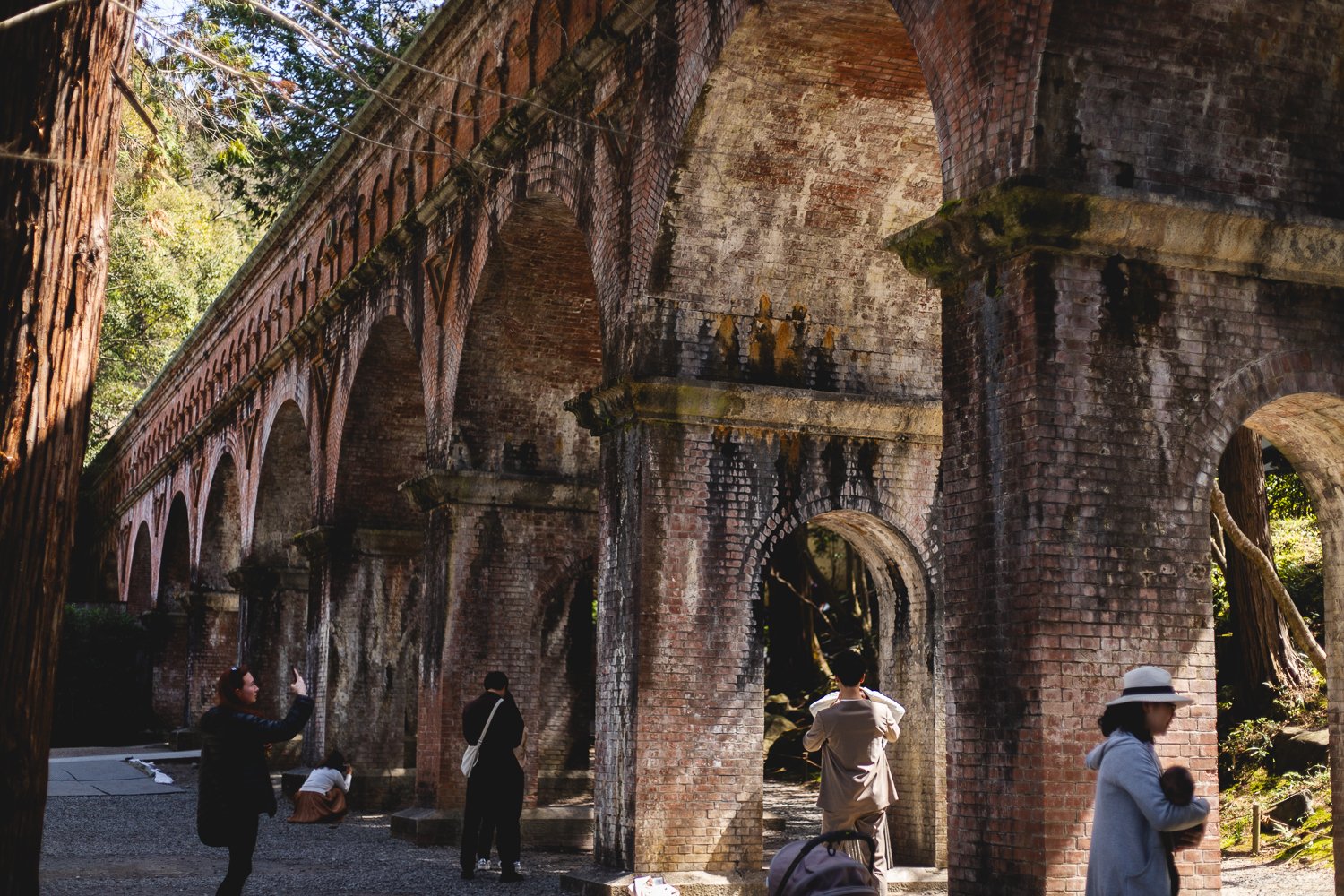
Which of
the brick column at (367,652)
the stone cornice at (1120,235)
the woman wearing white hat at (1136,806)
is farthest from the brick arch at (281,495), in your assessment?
the woman wearing white hat at (1136,806)

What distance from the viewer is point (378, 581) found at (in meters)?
19.1

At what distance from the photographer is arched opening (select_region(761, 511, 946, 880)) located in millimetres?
11602

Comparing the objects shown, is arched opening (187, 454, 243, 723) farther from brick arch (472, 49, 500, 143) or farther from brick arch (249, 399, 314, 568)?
brick arch (472, 49, 500, 143)

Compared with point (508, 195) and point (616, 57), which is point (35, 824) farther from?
point (508, 195)

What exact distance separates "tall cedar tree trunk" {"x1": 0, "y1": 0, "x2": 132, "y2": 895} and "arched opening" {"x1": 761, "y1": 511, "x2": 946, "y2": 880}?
6577 mm

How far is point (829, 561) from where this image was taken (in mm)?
23281

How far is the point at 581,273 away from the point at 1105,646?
340 inches

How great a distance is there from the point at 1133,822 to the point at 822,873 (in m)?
1.03

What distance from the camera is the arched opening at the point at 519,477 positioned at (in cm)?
1489

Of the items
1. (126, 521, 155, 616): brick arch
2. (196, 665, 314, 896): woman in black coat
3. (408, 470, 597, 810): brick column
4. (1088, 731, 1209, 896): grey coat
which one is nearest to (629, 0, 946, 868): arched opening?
(196, 665, 314, 896): woman in black coat

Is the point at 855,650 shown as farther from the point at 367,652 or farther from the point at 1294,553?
the point at 367,652

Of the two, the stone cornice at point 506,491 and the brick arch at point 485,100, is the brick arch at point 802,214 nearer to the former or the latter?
the stone cornice at point 506,491

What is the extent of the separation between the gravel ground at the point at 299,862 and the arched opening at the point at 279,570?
21.5 ft

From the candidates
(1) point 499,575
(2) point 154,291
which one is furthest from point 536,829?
(2) point 154,291
